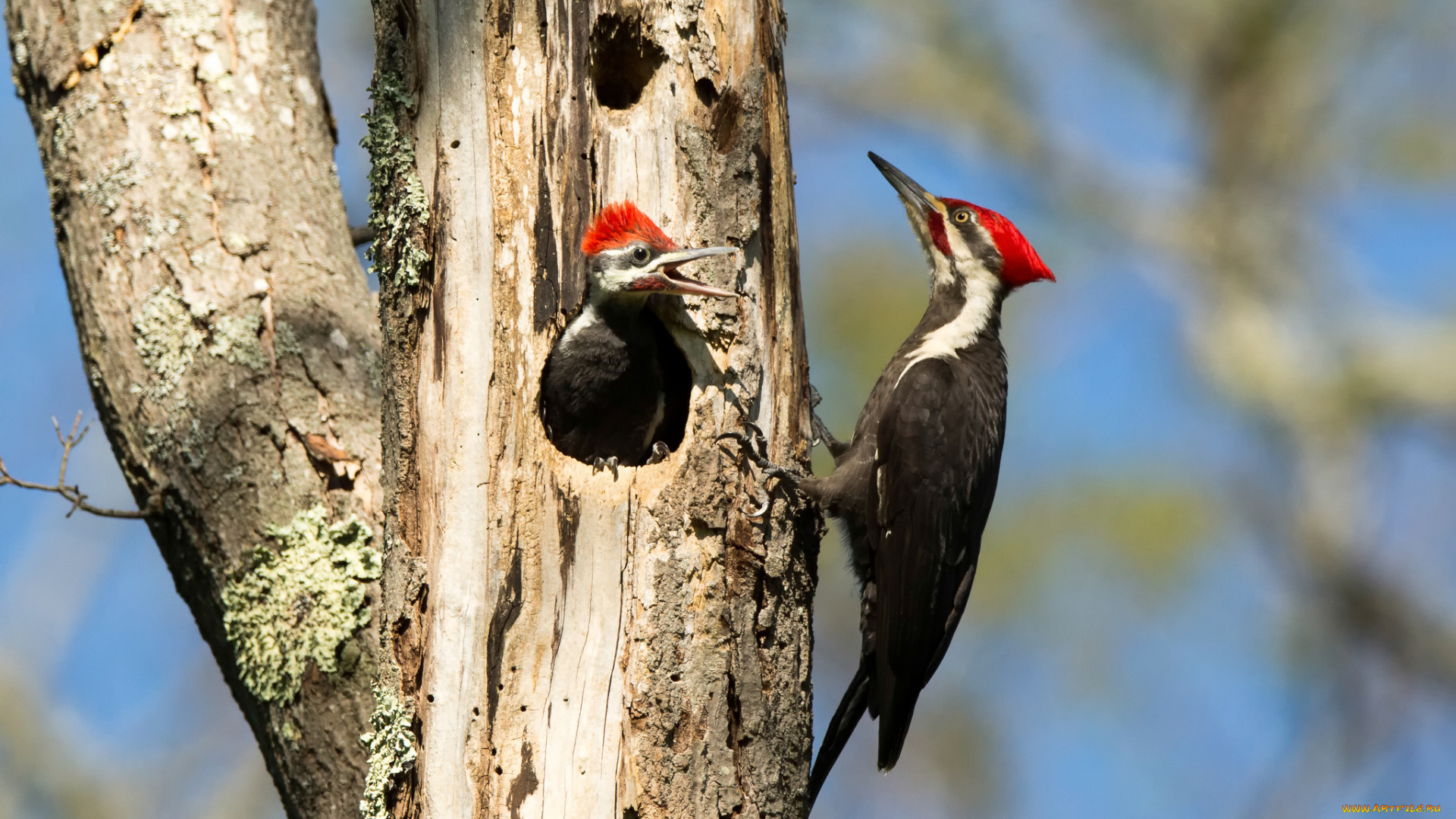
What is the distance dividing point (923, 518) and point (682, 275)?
118cm

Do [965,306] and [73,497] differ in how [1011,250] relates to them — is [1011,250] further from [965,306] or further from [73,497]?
[73,497]

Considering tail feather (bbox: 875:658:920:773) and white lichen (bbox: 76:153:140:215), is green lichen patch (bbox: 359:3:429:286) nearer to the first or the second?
white lichen (bbox: 76:153:140:215)

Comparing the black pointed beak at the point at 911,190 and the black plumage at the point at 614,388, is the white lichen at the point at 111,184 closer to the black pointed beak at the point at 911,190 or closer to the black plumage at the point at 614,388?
the black plumage at the point at 614,388

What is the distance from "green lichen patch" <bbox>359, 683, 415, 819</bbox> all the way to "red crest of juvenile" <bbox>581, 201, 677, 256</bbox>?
3.60 ft

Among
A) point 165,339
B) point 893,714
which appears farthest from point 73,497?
point 893,714

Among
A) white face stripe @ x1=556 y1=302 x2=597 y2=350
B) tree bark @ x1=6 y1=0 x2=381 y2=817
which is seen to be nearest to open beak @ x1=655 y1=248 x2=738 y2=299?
white face stripe @ x1=556 y1=302 x2=597 y2=350

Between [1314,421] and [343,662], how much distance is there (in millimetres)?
6952

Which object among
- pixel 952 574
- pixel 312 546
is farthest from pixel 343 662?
pixel 952 574

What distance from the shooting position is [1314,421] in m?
8.05

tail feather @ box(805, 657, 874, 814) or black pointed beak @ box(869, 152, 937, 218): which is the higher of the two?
black pointed beak @ box(869, 152, 937, 218)

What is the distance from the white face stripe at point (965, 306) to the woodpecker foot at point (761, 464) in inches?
49.2

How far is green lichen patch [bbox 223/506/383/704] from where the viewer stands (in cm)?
307

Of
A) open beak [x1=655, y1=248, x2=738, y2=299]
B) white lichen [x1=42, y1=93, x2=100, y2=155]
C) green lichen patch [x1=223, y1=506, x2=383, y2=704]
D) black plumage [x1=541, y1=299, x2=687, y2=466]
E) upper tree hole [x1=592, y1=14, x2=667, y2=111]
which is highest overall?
white lichen [x1=42, y1=93, x2=100, y2=155]

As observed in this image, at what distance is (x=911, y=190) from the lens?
14.7 ft
